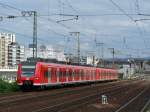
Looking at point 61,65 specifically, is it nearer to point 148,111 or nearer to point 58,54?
point 148,111

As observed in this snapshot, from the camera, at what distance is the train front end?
1980 inches

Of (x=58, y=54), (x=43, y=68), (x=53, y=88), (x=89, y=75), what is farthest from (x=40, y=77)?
(x=58, y=54)

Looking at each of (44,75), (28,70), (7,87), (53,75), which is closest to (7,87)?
(7,87)

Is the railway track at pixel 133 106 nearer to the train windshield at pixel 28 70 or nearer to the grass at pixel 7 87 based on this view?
the train windshield at pixel 28 70

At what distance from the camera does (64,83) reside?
2447 inches

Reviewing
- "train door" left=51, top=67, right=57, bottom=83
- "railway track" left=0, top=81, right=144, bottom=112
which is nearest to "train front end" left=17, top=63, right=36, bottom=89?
"train door" left=51, top=67, right=57, bottom=83

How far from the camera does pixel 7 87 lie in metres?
51.1

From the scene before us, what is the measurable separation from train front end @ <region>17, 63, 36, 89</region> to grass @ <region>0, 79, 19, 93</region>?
1155 mm

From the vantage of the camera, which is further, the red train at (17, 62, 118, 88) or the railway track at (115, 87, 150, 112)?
the red train at (17, 62, 118, 88)

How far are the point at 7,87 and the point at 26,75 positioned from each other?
2.35m

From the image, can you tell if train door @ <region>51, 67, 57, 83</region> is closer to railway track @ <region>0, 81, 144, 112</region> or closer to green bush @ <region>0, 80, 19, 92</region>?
green bush @ <region>0, 80, 19, 92</region>

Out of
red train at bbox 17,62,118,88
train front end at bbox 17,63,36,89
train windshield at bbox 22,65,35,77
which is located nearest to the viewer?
train front end at bbox 17,63,36,89

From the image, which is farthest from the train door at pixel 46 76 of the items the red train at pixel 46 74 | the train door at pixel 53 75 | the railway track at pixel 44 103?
the railway track at pixel 44 103

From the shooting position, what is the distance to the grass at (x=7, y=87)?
4994 centimetres
